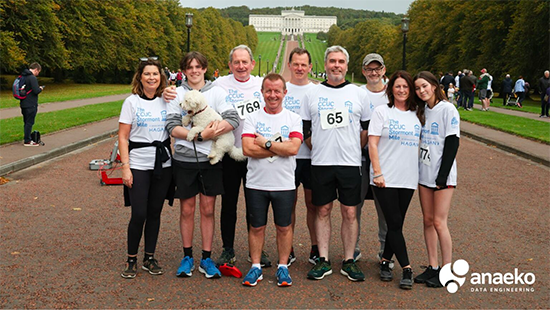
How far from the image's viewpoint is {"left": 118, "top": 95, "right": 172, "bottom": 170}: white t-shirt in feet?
17.4

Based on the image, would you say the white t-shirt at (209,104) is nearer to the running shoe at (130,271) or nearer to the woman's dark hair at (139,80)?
the woman's dark hair at (139,80)

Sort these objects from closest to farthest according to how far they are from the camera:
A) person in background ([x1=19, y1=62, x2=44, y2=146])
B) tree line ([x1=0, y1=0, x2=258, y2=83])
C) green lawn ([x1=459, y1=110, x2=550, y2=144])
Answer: person in background ([x1=19, y1=62, x2=44, y2=146]), green lawn ([x1=459, y1=110, x2=550, y2=144]), tree line ([x1=0, y1=0, x2=258, y2=83])

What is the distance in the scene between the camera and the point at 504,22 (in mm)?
41344

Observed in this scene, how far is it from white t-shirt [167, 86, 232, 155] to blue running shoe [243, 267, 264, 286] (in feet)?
3.84

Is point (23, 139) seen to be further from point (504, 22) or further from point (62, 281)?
point (504, 22)

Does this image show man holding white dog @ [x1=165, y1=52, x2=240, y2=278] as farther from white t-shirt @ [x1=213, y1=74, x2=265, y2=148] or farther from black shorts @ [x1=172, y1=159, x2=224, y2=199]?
white t-shirt @ [x1=213, y1=74, x2=265, y2=148]

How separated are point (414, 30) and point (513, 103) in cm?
3306

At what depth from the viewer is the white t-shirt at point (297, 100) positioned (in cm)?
562

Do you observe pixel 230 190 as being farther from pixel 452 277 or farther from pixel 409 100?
pixel 452 277

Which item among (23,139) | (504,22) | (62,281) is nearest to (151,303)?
(62,281)

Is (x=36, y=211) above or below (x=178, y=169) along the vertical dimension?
below

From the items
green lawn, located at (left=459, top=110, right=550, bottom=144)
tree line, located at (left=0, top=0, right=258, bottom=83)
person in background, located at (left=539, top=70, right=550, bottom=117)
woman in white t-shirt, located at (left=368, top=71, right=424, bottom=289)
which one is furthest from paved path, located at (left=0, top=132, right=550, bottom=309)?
tree line, located at (left=0, top=0, right=258, bottom=83)

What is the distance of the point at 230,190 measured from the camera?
568 centimetres

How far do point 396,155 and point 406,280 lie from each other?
1.14m
